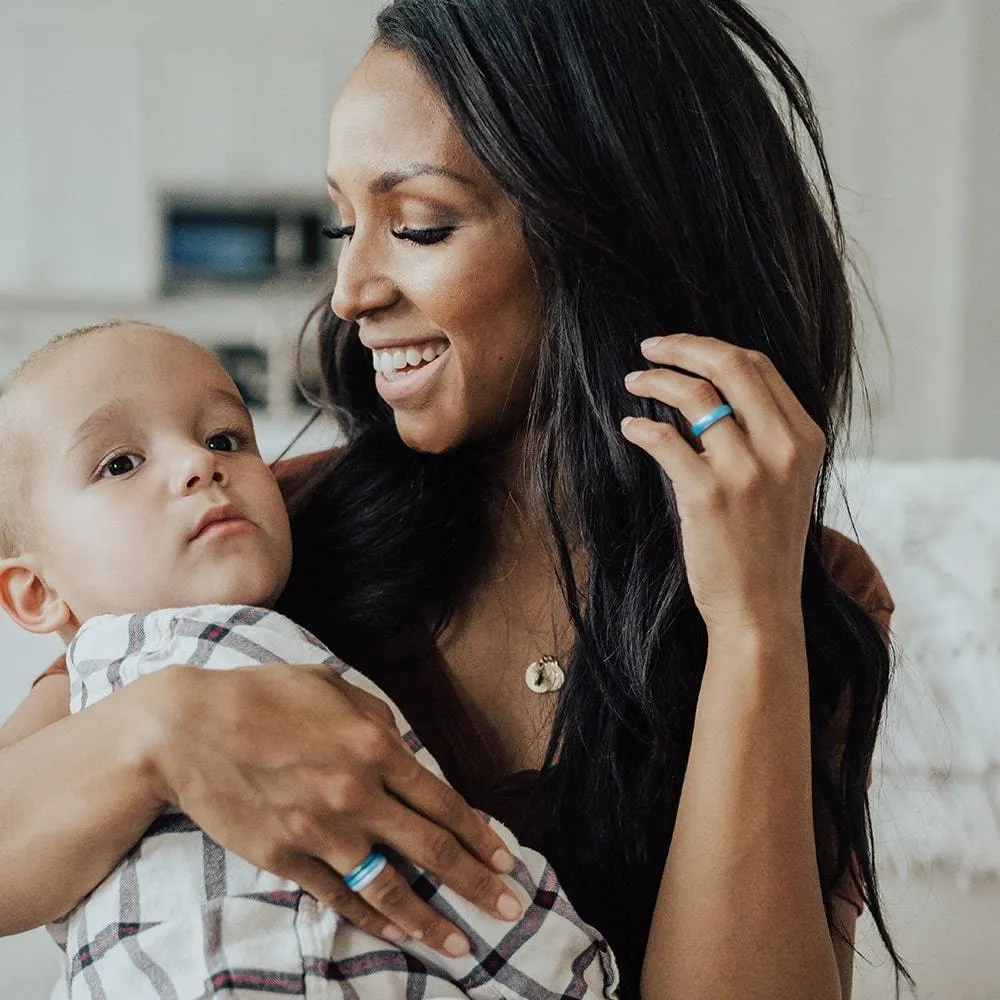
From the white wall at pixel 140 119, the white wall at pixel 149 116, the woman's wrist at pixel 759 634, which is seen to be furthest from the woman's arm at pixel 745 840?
the white wall at pixel 140 119

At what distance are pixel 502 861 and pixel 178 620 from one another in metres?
0.32

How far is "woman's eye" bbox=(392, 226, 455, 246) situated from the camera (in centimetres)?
114

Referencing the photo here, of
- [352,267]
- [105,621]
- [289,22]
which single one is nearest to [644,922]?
[105,621]

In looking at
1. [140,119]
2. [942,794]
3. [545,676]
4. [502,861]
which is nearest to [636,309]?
[545,676]

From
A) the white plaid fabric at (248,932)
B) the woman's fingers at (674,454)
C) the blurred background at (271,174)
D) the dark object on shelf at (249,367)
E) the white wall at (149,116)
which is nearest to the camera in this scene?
the white plaid fabric at (248,932)

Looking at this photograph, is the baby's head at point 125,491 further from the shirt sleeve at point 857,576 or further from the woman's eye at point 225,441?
the shirt sleeve at point 857,576

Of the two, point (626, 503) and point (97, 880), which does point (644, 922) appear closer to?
point (626, 503)

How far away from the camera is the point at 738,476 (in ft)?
3.27

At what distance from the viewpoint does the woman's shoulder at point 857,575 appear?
1327 millimetres

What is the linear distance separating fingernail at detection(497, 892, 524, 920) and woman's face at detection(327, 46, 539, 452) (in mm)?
444

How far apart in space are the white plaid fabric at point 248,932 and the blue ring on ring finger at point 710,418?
347mm

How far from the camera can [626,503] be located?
119cm

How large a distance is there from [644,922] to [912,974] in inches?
17.9

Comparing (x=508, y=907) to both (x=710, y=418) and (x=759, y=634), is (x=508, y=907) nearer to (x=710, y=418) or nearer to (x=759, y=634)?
(x=759, y=634)
